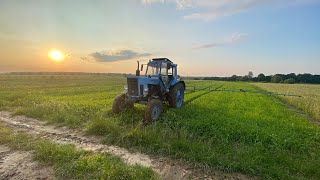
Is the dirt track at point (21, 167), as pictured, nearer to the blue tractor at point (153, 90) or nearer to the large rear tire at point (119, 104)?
the blue tractor at point (153, 90)

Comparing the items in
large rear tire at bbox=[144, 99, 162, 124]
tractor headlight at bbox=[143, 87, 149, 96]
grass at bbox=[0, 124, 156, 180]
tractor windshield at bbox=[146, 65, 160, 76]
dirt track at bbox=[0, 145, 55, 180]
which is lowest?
dirt track at bbox=[0, 145, 55, 180]

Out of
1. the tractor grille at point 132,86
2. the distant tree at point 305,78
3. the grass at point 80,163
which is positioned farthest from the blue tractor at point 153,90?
the distant tree at point 305,78

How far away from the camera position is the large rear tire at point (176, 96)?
12.7m

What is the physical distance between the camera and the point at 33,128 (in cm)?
967

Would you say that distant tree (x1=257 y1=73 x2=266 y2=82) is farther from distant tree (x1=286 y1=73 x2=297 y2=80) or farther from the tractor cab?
the tractor cab

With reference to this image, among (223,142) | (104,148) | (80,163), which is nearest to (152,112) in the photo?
(104,148)

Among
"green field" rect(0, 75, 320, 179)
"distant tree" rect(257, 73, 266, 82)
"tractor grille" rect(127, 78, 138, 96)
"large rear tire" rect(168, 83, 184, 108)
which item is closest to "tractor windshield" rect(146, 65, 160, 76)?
"large rear tire" rect(168, 83, 184, 108)

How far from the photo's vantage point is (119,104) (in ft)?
36.9

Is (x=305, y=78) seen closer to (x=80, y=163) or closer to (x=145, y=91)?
(x=145, y=91)

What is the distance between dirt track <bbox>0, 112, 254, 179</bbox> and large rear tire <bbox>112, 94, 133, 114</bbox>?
7.72ft

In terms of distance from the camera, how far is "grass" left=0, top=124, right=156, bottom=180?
531 centimetres

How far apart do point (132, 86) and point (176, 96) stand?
3070mm

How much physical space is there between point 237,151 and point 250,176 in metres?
1.16

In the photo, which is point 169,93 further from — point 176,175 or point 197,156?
point 176,175
